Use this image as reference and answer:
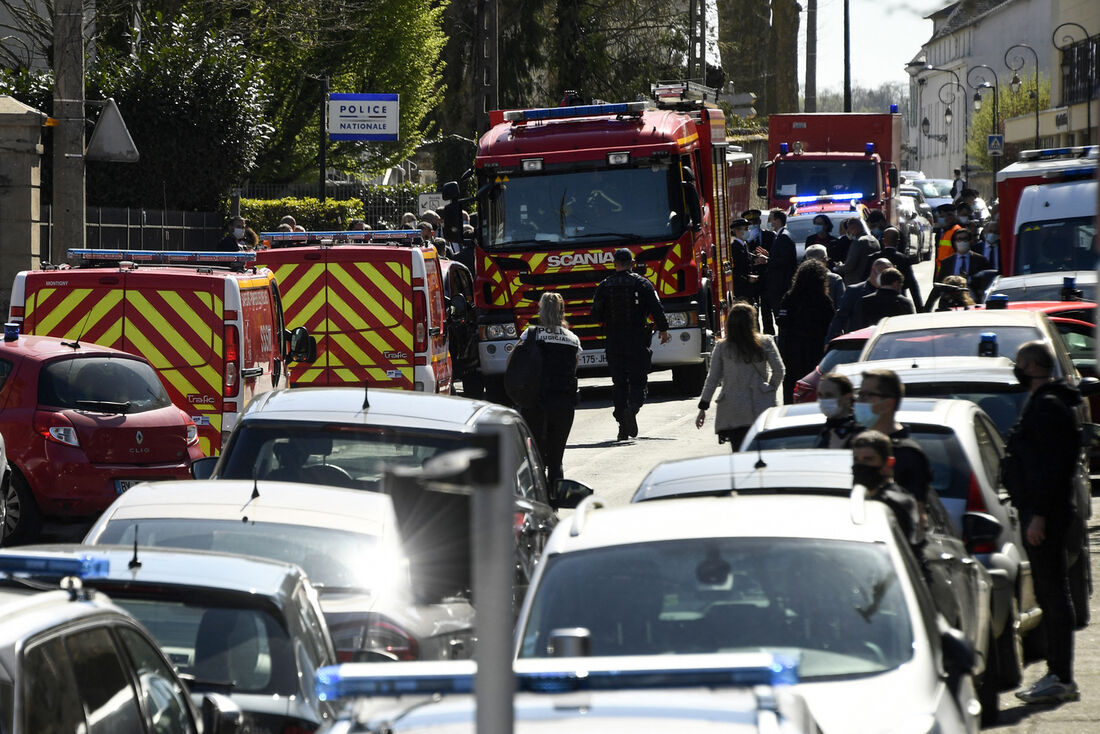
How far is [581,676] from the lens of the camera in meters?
3.25

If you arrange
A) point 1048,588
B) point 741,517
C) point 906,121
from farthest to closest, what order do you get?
point 906,121 → point 1048,588 → point 741,517

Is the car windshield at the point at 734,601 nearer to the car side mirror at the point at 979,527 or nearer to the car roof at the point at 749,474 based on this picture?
the car roof at the point at 749,474

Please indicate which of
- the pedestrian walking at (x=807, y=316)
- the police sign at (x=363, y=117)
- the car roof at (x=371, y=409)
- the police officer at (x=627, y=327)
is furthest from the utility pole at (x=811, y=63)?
the car roof at (x=371, y=409)

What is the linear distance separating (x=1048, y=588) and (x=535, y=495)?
2.59 m

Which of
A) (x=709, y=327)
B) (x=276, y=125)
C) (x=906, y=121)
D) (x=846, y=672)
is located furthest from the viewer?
(x=906, y=121)

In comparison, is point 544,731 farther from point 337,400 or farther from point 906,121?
point 906,121

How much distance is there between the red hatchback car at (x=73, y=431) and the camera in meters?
12.0

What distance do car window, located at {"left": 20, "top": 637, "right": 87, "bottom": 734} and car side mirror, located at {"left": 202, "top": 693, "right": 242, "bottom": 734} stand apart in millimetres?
331

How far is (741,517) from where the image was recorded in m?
5.58

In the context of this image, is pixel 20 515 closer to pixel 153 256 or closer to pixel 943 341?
pixel 153 256

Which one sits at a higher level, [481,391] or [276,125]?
[276,125]

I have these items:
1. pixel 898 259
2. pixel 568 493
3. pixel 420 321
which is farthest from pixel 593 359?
pixel 568 493

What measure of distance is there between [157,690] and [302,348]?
1012 centimetres

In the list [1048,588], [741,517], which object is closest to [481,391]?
[1048,588]
